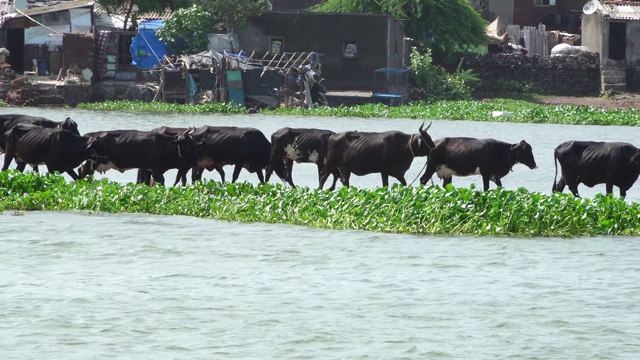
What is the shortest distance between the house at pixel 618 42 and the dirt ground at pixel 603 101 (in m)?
1.04

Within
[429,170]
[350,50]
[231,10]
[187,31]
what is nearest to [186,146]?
[429,170]

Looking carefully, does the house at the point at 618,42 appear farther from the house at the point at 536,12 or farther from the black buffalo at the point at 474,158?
the black buffalo at the point at 474,158

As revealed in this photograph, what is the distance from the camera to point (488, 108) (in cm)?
4681

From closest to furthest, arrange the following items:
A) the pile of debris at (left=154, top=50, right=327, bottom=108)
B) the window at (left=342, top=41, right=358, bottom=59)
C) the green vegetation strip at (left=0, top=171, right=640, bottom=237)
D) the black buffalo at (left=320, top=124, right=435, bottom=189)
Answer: the green vegetation strip at (left=0, top=171, right=640, bottom=237) < the black buffalo at (left=320, top=124, right=435, bottom=189) < the pile of debris at (left=154, top=50, right=327, bottom=108) < the window at (left=342, top=41, right=358, bottom=59)

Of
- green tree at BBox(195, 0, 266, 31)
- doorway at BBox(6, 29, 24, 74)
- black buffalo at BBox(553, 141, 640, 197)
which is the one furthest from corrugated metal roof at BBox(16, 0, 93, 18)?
black buffalo at BBox(553, 141, 640, 197)

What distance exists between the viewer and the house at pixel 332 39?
49.8 meters

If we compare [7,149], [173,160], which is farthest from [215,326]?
[7,149]

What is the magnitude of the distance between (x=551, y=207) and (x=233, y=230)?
4.47 metres

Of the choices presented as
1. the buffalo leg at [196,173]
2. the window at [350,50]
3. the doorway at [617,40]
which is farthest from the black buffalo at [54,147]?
the doorway at [617,40]

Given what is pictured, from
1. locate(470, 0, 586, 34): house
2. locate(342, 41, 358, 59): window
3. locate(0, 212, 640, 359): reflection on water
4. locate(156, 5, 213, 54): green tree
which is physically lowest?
locate(0, 212, 640, 359): reflection on water

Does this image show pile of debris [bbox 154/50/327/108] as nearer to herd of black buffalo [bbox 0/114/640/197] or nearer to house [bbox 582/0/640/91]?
house [bbox 582/0/640/91]

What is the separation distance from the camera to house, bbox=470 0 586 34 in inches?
2569

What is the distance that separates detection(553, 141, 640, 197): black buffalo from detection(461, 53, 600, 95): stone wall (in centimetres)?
3504

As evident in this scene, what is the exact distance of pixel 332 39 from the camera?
4997cm
